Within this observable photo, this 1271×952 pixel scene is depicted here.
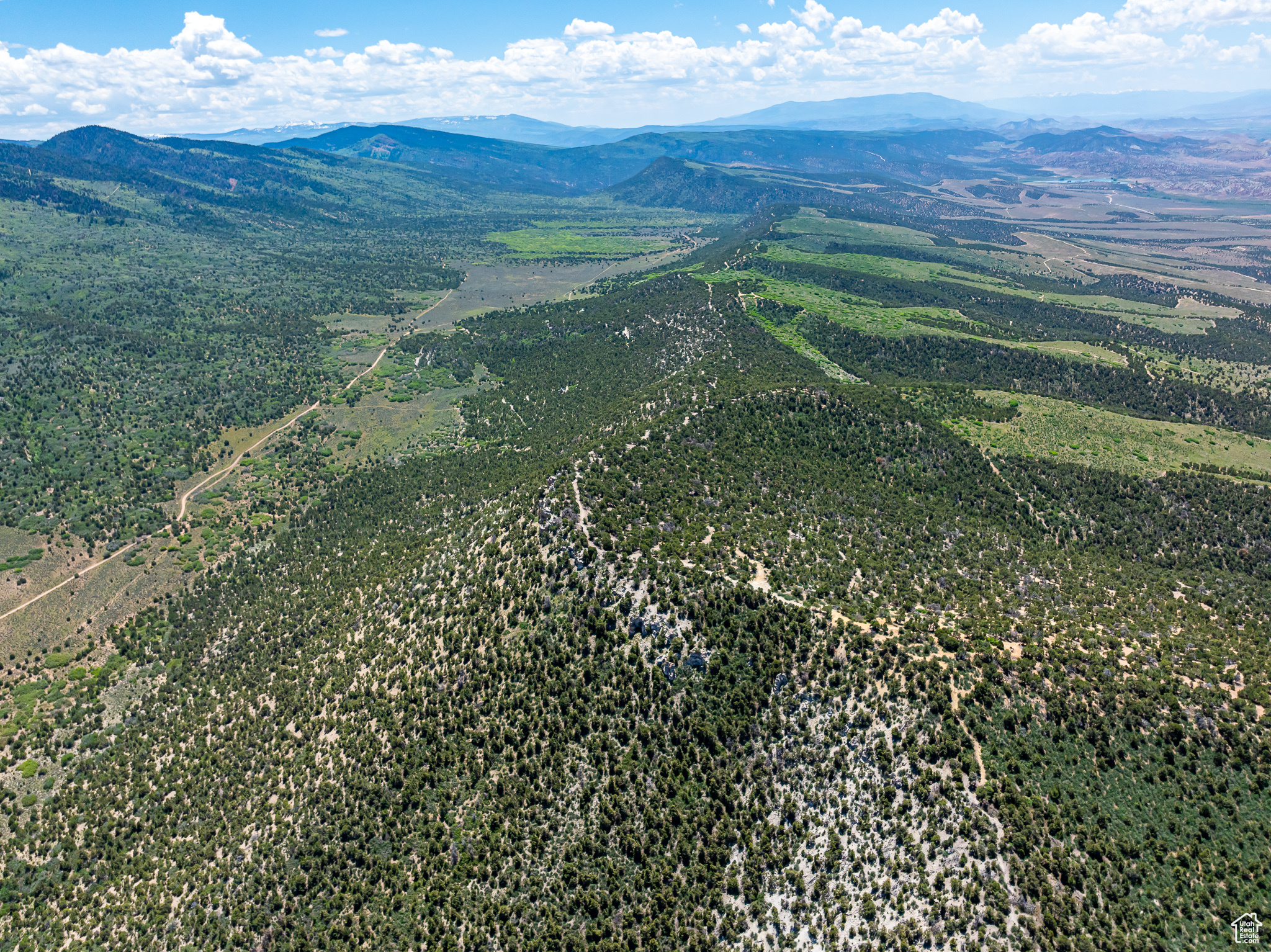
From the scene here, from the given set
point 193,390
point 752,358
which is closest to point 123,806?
point 752,358

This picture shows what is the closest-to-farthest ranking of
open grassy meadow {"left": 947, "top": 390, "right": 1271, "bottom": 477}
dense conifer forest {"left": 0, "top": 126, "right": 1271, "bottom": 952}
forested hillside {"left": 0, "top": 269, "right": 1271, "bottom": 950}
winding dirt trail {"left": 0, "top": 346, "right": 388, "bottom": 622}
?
forested hillside {"left": 0, "top": 269, "right": 1271, "bottom": 950} → dense conifer forest {"left": 0, "top": 126, "right": 1271, "bottom": 952} → winding dirt trail {"left": 0, "top": 346, "right": 388, "bottom": 622} → open grassy meadow {"left": 947, "top": 390, "right": 1271, "bottom": 477}

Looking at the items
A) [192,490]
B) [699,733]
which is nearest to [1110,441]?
[699,733]

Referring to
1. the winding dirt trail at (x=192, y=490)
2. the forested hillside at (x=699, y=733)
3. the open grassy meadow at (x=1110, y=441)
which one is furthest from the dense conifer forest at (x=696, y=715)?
the winding dirt trail at (x=192, y=490)

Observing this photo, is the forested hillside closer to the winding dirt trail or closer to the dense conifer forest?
the dense conifer forest

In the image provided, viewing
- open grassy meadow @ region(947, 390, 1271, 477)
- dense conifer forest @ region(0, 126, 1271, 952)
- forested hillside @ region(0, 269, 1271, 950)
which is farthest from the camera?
open grassy meadow @ region(947, 390, 1271, 477)

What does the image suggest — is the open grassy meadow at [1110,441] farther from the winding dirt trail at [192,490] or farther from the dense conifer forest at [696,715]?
the winding dirt trail at [192,490]

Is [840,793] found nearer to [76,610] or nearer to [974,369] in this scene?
[76,610]

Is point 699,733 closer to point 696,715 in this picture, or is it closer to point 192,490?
point 696,715

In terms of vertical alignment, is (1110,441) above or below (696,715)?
above

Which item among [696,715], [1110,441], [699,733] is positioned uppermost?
[1110,441]

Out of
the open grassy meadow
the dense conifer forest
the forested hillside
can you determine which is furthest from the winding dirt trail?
the open grassy meadow

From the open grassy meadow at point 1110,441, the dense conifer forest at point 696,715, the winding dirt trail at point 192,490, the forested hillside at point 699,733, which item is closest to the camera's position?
the forested hillside at point 699,733
